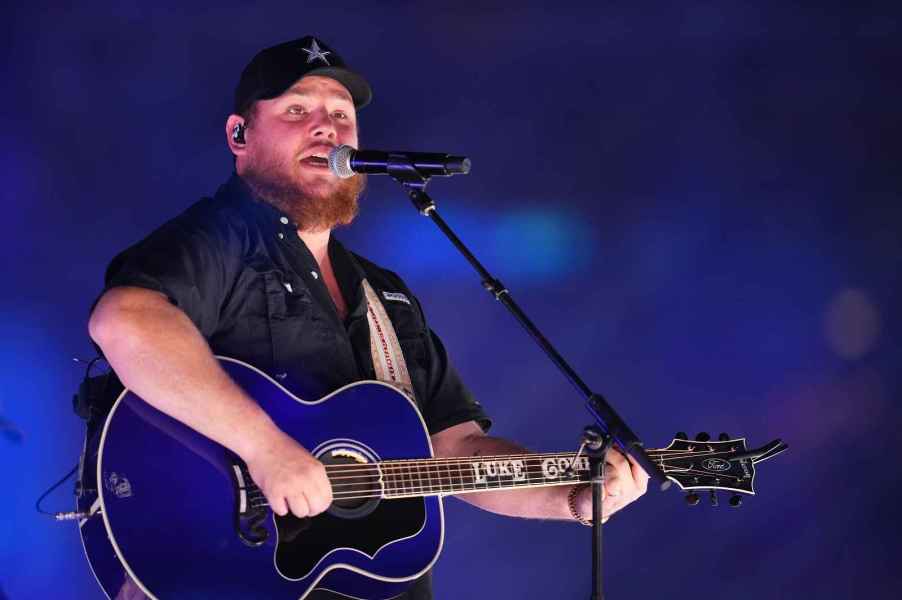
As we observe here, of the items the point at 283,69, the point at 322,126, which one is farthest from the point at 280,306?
the point at 283,69

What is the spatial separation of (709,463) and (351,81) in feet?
5.32

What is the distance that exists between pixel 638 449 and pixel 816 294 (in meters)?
2.53

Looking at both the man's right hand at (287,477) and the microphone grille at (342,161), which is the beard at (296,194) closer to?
the microphone grille at (342,161)

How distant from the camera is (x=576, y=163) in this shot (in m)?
4.39

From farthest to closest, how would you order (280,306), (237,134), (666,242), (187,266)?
(666,242)
(237,134)
(280,306)
(187,266)

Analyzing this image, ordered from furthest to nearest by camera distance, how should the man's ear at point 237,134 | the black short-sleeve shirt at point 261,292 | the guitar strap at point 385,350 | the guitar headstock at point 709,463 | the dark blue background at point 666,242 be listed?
the dark blue background at point 666,242, the man's ear at point 237,134, the guitar strap at point 385,350, the guitar headstock at point 709,463, the black short-sleeve shirt at point 261,292

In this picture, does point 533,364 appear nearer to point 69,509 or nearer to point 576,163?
point 576,163

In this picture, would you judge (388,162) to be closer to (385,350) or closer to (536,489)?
(385,350)

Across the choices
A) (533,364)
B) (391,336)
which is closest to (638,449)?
(391,336)

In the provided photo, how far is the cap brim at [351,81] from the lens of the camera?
3.05 m

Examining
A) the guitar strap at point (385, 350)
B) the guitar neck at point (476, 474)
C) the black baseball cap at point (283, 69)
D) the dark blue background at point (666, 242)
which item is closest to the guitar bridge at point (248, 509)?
the guitar neck at point (476, 474)

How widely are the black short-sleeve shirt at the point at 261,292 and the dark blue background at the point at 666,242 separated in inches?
41.4

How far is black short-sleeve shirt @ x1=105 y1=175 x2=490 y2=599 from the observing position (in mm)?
2453

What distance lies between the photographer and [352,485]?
242cm
